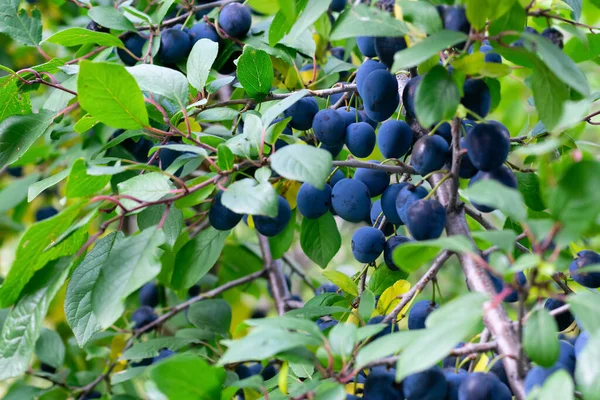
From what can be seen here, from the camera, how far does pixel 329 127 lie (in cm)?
86

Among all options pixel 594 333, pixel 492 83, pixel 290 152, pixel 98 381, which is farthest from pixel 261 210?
pixel 98 381

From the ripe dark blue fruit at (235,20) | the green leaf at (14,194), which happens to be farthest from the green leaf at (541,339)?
the green leaf at (14,194)

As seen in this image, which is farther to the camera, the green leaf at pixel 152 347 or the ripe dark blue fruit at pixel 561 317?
the green leaf at pixel 152 347

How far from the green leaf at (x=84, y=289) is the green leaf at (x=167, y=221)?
9 centimetres

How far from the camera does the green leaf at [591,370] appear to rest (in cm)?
43

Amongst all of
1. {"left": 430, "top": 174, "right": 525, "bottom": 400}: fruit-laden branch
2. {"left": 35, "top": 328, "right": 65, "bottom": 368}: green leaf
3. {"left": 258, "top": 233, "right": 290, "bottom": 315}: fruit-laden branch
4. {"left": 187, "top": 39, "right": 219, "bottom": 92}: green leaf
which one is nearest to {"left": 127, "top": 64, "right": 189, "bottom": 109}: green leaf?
{"left": 187, "top": 39, "right": 219, "bottom": 92}: green leaf

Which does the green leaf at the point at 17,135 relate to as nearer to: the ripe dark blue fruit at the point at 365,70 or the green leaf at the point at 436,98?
the ripe dark blue fruit at the point at 365,70

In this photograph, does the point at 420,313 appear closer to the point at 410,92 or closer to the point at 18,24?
the point at 410,92

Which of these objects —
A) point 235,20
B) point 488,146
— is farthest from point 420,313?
point 235,20

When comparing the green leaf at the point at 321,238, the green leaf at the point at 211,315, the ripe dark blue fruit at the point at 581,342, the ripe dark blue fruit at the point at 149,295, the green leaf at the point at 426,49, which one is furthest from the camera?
the ripe dark blue fruit at the point at 149,295

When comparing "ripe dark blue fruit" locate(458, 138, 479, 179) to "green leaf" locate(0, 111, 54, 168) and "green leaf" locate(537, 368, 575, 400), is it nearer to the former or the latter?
"green leaf" locate(537, 368, 575, 400)

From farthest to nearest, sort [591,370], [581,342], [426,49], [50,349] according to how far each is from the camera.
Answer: [50,349], [581,342], [426,49], [591,370]

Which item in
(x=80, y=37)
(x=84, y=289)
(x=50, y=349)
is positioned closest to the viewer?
(x=84, y=289)

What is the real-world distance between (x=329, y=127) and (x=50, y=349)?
81cm
